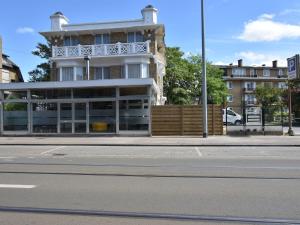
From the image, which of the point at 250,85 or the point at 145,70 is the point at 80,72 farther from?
the point at 250,85

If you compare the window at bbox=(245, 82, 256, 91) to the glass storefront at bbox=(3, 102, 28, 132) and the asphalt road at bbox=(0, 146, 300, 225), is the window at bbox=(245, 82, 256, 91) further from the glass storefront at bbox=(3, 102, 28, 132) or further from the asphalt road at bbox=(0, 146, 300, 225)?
the asphalt road at bbox=(0, 146, 300, 225)

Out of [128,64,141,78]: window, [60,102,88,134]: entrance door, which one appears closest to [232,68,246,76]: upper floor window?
[128,64,141,78]: window

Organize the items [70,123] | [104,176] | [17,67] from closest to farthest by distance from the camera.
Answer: [104,176] → [70,123] → [17,67]

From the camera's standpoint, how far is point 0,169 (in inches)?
496

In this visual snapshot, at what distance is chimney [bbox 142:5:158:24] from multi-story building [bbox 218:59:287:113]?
5386 centimetres

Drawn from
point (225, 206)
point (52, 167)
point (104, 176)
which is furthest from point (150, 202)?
point (52, 167)

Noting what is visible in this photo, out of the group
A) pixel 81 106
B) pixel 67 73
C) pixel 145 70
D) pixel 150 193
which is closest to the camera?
pixel 150 193

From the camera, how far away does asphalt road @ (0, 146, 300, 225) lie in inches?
264

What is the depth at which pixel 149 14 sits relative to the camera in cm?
3781

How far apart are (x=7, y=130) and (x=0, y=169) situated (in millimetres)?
18478

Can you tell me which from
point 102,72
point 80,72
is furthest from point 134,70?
point 80,72

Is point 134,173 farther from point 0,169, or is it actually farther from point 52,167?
point 0,169

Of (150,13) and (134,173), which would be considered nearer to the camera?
(134,173)

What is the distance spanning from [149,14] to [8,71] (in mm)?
30587
